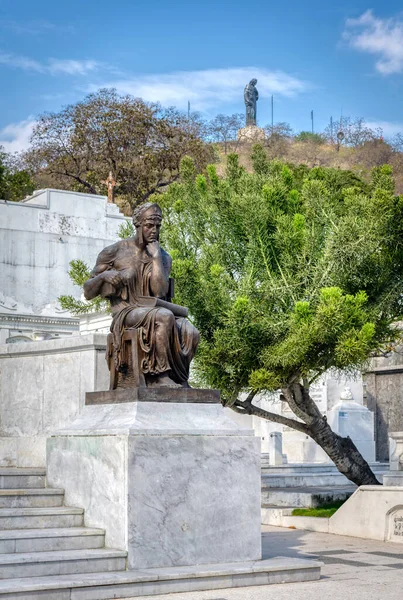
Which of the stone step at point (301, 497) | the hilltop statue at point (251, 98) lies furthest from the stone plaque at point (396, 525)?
the hilltop statue at point (251, 98)

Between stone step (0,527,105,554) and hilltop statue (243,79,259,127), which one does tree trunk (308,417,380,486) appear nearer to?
stone step (0,527,105,554)

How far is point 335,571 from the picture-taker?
8523 mm

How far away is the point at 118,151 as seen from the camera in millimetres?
53531

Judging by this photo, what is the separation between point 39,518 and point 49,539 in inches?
17.0

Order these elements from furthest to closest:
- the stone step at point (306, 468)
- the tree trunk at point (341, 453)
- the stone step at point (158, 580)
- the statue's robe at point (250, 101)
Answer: the statue's robe at point (250, 101) → the stone step at point (306, 468) → the tree trunk at point (341, 453) → the stone step at point (158, 580)

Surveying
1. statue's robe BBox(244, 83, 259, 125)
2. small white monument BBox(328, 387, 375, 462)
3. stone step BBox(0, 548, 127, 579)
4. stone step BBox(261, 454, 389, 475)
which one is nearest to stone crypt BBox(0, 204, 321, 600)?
stone step BBox(0, 548, 127, 579)

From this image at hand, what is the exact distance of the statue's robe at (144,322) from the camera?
314 inches

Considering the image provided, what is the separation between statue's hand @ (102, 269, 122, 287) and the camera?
8.25 meters

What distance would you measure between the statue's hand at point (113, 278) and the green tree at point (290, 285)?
3676 mm

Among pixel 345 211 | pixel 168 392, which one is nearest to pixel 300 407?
pixel 345 211

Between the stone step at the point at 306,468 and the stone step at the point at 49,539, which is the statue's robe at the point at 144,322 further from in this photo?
the stone step at the point at 306,468

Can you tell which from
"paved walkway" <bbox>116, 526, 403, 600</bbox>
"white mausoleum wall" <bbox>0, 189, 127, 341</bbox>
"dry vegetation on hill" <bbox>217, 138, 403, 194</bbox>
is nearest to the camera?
"paved walkway" <bbox>116, 526, 403, 600</bbox>

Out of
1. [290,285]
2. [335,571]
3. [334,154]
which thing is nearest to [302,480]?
[290,285]

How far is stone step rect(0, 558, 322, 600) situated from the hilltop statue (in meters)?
104
